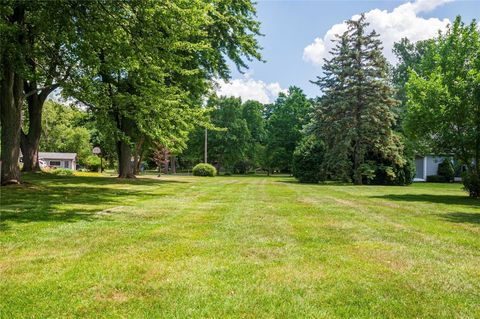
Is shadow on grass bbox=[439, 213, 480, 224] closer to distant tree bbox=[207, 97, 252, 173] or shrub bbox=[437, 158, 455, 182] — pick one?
shrub bbox=[437, 158, 455, 182]

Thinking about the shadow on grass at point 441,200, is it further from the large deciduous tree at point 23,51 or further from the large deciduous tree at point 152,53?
the large deciduous tree at point 23,51

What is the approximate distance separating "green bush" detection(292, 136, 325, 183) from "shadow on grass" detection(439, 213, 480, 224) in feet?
69.2

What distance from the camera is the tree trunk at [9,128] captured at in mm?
15141

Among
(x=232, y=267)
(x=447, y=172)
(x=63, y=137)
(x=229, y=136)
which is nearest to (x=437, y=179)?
(x=447, y=172)

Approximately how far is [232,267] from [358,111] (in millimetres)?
28530

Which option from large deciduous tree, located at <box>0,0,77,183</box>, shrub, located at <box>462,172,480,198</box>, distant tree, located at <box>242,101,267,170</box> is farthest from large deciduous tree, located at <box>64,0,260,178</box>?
distant tree, located at <box>242,101,267,170</box>

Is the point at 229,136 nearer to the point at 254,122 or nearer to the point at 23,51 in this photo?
the point at 254,122

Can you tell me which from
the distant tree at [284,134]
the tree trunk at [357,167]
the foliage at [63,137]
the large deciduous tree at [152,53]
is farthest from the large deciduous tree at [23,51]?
the distant tree at [284,134]

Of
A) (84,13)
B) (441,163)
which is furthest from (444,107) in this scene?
(441,163)

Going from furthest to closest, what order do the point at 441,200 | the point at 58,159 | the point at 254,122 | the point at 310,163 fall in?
the point at 254,122, the point at 58,159, the point at 310,163, the point at 441,200

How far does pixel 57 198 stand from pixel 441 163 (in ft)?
126

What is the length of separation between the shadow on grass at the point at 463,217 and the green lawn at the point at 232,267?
945 millimetres

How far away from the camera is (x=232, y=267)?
502 cm

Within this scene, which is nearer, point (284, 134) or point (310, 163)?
point (310, 163)
